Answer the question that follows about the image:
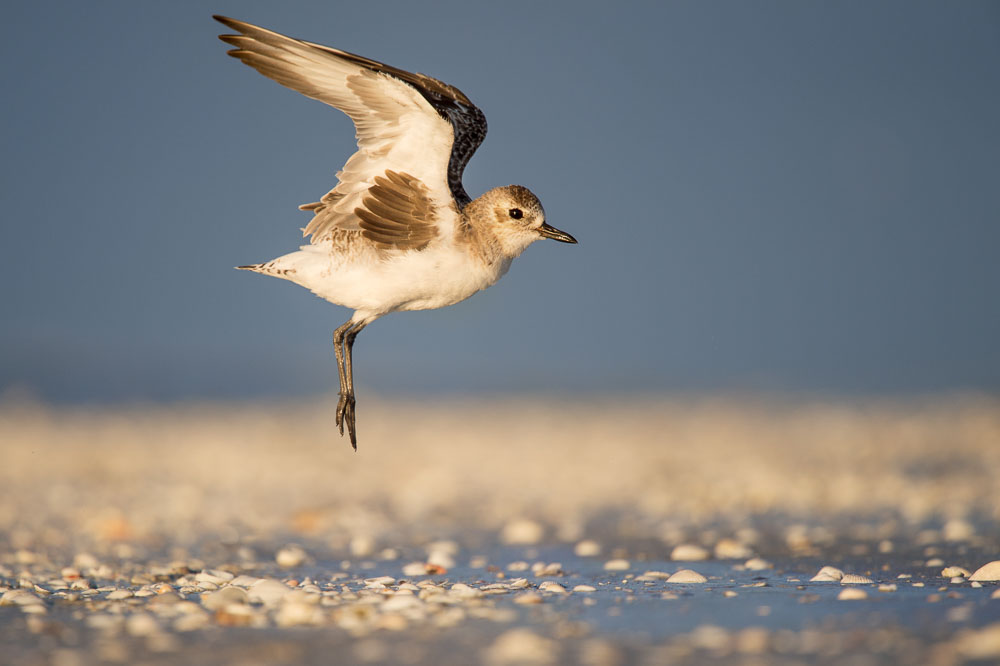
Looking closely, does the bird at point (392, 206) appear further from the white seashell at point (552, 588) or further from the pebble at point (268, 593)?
the white seashell at point (552, 588)

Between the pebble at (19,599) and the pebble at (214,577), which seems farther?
the pebble at (214,577)

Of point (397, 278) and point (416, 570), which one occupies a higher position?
point (397, 278)

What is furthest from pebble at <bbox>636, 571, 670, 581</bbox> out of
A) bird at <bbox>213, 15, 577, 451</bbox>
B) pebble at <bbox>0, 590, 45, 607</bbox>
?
pebble at <bbox>0, 590, 45, 607</bbox>

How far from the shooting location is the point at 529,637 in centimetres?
316

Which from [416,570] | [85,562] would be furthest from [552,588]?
[85,562]

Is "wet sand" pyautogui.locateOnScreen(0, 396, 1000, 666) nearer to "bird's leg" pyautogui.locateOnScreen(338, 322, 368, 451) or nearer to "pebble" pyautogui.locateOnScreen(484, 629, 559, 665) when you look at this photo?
"pebble" pyautogui.locateOnScreen(484, 629, 559, 665)

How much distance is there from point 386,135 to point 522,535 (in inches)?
103

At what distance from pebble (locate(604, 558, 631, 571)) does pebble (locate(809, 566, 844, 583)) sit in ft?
3.18

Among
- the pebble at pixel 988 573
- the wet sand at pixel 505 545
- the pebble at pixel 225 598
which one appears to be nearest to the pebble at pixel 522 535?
the wet sand at pixel 505 545

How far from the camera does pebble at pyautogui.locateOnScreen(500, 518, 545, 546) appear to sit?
5977mm

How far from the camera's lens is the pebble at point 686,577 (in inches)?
173

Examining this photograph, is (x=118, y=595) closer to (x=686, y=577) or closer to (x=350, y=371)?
(x=350, y=371)

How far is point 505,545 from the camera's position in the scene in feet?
19.3

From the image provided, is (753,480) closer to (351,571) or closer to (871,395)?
(351,571)
